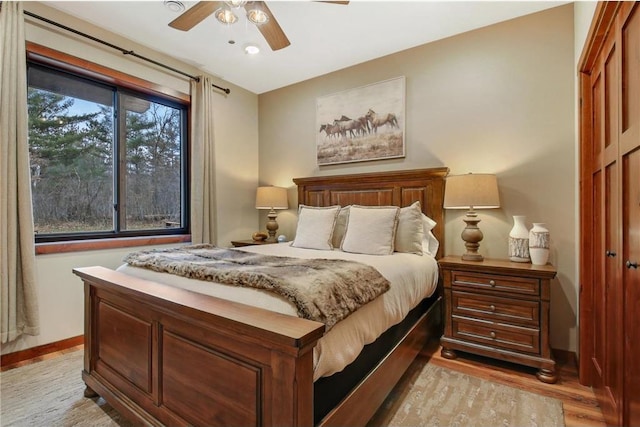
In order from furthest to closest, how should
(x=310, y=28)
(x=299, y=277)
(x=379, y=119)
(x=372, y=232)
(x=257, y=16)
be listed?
(x=379, y=119) < (x=310, y=28) < (x=372, y=232) < (x=257, y=16) < (x=299, y=277)

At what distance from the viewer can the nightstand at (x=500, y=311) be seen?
2.17m

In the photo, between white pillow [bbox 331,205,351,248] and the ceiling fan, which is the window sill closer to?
white pillow [bbox 331,205,351,248]

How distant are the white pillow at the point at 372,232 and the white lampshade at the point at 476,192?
0.52 m

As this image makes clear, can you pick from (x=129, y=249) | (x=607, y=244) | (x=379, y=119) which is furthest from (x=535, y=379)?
(x=129, y=249)

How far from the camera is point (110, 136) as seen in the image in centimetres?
310

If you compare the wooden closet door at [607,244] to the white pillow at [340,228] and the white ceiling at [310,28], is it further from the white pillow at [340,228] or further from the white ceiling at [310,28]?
the white pillow at [340,228]

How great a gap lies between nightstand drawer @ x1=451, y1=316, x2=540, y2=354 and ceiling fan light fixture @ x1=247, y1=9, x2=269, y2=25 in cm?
257

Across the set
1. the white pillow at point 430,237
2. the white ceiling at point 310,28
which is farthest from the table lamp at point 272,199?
the white pillow at point 430,237

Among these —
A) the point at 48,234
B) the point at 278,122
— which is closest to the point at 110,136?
the point at 48,234

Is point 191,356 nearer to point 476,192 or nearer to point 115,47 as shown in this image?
point 476,192

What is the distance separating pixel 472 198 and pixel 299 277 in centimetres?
174

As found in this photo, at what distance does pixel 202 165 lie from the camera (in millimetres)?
3604

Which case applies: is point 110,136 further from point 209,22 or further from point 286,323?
point 286,323

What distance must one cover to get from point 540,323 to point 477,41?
2.45 m
